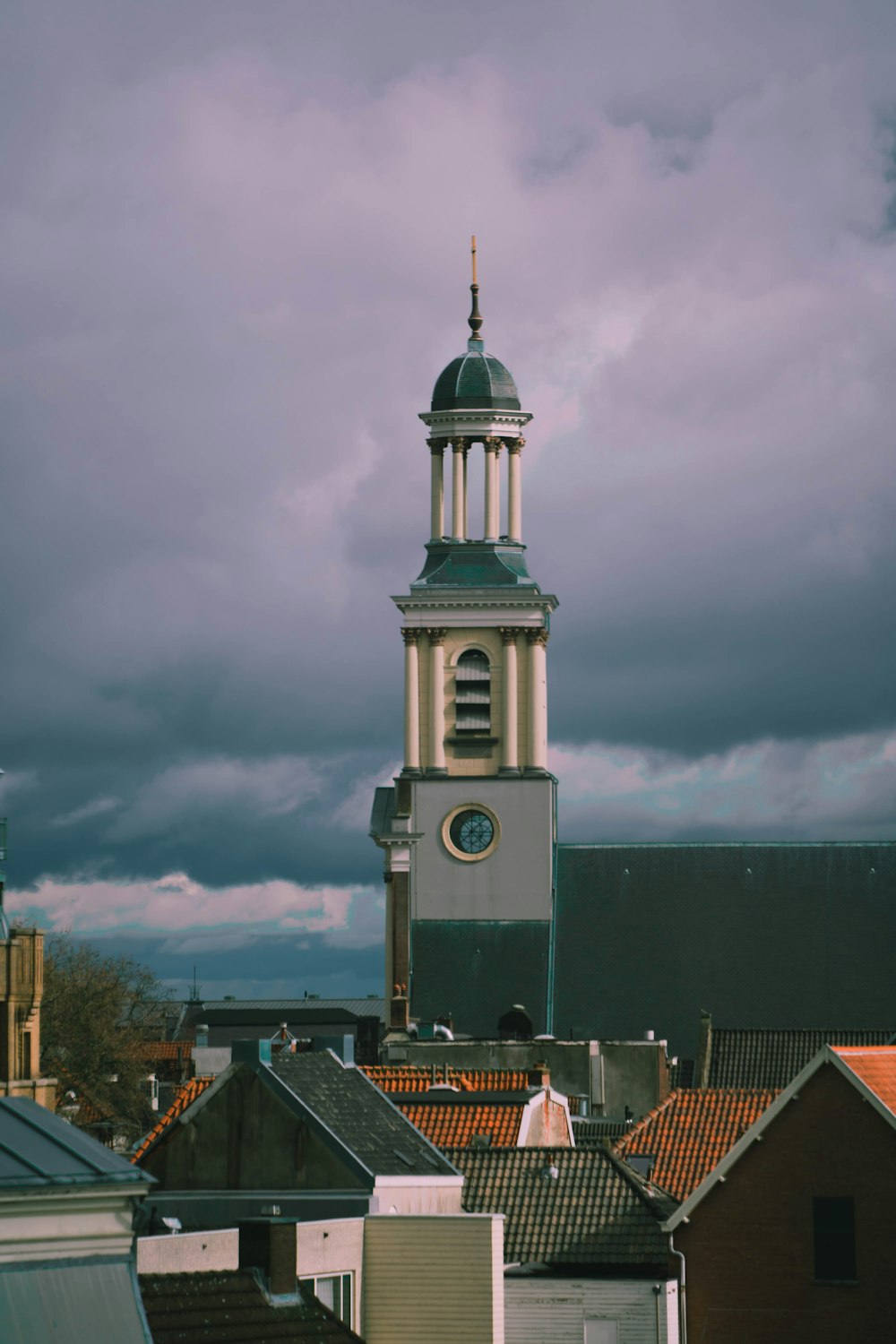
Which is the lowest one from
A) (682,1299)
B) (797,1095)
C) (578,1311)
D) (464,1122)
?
(578,1311)

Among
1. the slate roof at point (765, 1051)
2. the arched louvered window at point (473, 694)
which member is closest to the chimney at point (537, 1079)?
the slate roof at point (765, 1051)

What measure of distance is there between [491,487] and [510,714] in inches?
371

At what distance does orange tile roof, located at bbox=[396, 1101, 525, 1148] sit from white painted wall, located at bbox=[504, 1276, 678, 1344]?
8927 millimetres

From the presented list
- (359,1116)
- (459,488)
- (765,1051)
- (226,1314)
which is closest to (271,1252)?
(226,1314)

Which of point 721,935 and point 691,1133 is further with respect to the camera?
point 721,935

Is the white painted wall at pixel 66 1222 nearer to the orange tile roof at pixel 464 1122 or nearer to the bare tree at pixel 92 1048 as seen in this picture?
the orange tile roof at pixel 464 1122

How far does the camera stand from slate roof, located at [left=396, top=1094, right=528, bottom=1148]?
46.4 m

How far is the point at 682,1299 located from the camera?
123 ft

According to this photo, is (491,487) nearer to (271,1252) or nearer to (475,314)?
(475,314)

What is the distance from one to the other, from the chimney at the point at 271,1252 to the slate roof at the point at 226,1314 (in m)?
0.31

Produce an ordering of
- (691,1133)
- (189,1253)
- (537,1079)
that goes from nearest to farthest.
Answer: (189,1253) → (691,1133) → (537,1079)

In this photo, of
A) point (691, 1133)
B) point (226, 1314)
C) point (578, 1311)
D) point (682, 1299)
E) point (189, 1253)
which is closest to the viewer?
point (226, 1314)

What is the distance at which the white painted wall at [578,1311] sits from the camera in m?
36.8

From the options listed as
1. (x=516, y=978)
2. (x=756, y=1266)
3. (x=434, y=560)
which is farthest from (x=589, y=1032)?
(x=756, y=1266)
